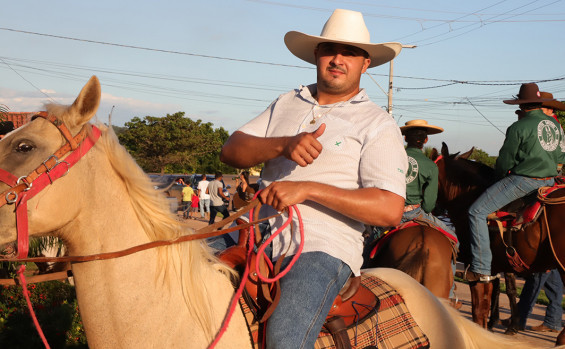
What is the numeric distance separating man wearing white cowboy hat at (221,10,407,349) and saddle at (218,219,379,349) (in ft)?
0.22

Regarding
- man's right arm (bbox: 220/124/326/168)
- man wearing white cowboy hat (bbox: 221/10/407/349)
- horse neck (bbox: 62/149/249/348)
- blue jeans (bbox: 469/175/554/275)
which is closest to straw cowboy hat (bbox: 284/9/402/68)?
man wearing white cowboy hat (bbox: 221/10/407/349)

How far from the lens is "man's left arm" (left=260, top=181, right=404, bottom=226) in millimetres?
2297

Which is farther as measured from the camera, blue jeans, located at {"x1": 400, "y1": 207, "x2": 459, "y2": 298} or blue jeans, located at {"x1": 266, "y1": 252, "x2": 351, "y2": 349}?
blue jeans, located at {"x1": 400, "y1": 207, "x2": 459, "y2": 298}

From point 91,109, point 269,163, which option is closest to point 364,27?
point 269,163

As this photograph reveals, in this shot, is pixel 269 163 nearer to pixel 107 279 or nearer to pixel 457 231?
pixel 107 279

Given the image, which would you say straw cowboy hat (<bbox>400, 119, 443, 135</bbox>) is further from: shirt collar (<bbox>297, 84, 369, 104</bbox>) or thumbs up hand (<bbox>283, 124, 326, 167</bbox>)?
thumbs up hand (<bbox>283, 124, 326, 167</bbox>)

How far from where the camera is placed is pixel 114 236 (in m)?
2.25

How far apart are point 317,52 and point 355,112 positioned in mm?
539

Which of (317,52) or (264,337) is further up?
(317,52)

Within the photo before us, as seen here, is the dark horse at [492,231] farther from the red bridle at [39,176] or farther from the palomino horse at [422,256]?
the red bridle at [39,176]

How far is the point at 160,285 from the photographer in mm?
2297

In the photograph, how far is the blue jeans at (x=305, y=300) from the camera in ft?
7.44

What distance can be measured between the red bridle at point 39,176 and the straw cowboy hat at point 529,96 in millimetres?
5990

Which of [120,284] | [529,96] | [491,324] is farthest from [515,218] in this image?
[120,284]
